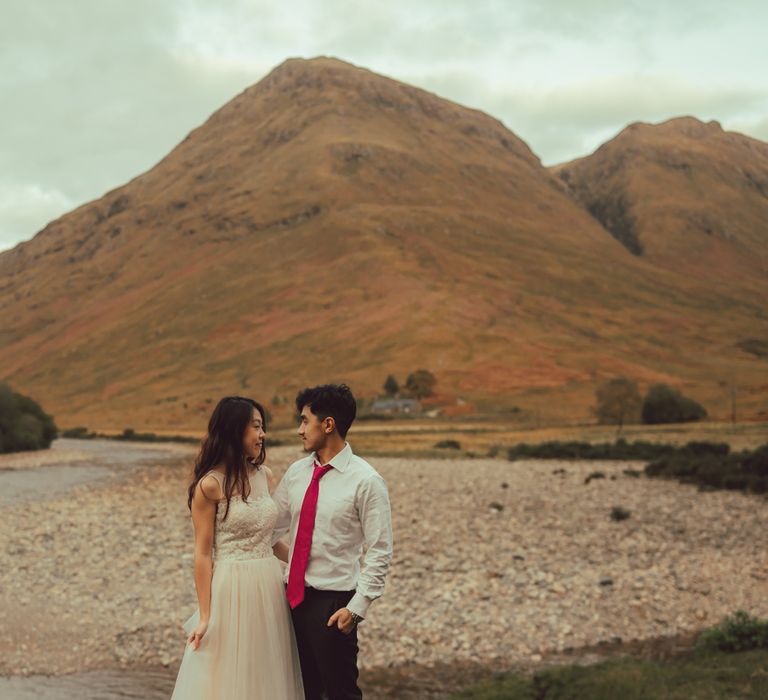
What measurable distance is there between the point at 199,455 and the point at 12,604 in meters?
15.0

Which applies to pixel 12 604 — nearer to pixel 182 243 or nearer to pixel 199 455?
pixel 199 455

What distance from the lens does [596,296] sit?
520ft

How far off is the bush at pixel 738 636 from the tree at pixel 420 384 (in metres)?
85.2

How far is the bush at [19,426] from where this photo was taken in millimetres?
70625

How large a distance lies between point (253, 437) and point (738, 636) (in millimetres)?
10890

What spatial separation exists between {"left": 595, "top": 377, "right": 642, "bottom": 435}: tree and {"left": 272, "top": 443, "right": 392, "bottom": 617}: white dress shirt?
6885 centimetres

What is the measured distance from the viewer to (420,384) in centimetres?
9988

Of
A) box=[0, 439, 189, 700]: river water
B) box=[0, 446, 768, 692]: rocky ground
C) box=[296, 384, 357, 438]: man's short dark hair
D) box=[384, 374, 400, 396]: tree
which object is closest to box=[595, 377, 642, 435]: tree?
box=[384, 374, 400, 396]: tree

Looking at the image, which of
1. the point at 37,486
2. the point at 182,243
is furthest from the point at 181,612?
the point at 182,243

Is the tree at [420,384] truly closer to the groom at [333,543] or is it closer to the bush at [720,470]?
the bush at [720,470]

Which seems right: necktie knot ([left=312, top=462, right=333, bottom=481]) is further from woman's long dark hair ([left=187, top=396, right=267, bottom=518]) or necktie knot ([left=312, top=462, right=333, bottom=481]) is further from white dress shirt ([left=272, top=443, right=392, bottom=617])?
woman's long dark hair ([left=187, top=396, right=267, bottom=518])

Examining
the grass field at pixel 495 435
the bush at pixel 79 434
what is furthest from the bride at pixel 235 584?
the bush at pixel 79 434

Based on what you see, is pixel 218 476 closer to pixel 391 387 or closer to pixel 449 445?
pixel 449 445

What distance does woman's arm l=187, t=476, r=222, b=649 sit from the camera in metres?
5.39
